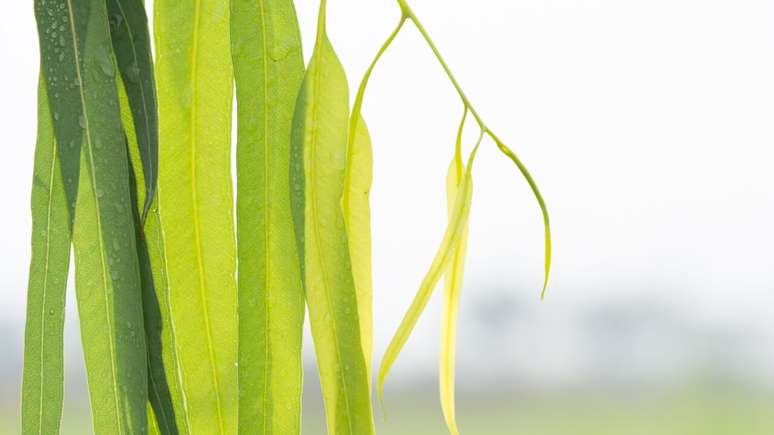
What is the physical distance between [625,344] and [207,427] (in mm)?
6929

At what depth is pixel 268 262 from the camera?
34cm

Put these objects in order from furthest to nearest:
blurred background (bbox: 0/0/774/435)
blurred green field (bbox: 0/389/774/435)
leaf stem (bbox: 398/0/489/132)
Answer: blurred green field (bbox: 0/389/774/435) < blurred background (bbox: 0/0/774/435) < leaf stem (bbox: 398/0/489/132)

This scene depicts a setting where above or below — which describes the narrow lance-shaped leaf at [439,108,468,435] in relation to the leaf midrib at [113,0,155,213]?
below

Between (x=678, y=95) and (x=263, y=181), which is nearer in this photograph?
(x=263, y=181)

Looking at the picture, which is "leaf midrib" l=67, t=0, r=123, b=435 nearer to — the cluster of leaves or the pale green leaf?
the cluster of leaves

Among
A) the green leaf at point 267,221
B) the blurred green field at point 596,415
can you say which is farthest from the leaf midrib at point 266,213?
the blurred green field at point 596,415

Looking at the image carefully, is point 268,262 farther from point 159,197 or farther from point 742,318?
point 742,318

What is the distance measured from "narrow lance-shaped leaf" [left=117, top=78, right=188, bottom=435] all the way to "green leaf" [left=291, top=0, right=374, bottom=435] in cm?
6

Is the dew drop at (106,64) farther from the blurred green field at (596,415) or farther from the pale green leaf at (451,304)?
the blurred green field at (596,415)

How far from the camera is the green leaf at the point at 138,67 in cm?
32

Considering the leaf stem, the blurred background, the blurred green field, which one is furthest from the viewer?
the blurred green field

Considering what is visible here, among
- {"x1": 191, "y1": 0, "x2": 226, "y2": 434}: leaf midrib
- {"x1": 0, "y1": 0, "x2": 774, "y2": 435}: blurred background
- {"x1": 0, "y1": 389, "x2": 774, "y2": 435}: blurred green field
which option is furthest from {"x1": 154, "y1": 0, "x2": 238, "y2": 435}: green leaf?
{"x1": 0, "y1": 389, "x2": 774, "y2": 435}: blurred green field

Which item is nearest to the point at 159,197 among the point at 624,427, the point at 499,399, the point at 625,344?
the point at 625,344

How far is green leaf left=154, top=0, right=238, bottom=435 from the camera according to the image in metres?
0.33
